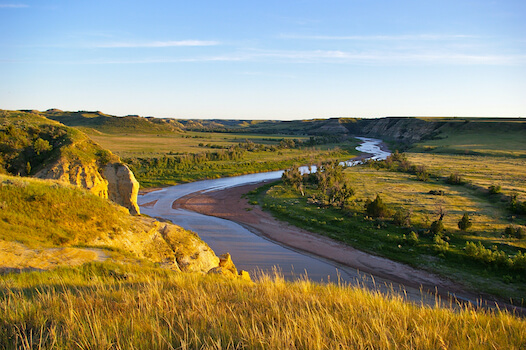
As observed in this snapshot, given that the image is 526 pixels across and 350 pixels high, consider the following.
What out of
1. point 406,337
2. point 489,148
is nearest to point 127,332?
point 406,337

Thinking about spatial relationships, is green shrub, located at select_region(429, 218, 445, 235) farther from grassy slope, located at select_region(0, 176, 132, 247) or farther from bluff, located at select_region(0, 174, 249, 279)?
A: grassy slope, located at select_region(0, 176, 132, 247)

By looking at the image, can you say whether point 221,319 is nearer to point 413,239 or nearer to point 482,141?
point 413,239

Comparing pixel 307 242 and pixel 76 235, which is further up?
pixel 76 235

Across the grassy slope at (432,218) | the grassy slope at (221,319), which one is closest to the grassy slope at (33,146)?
the grassy slope at (221,319)

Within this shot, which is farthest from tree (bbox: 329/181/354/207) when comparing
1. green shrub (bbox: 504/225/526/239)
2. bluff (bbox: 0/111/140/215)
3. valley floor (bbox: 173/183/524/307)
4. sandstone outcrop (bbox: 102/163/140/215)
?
sandstone outcrop (bbox: 102/163/140/215)

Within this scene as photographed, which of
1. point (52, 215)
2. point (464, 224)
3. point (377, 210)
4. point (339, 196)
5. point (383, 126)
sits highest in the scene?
point (383, 126)

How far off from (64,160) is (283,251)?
537 inches

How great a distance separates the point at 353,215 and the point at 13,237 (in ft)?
66.1

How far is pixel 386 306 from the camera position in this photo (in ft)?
15.3

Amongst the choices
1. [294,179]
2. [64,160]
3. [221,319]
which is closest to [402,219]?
[294,179]

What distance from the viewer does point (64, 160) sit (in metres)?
17.6

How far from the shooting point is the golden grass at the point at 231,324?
3213mm

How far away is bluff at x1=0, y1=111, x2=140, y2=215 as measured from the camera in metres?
17.4

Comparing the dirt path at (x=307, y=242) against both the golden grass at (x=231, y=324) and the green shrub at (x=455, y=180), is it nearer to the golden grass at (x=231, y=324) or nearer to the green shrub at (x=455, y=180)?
the golden grass at (x=231, y=324)
